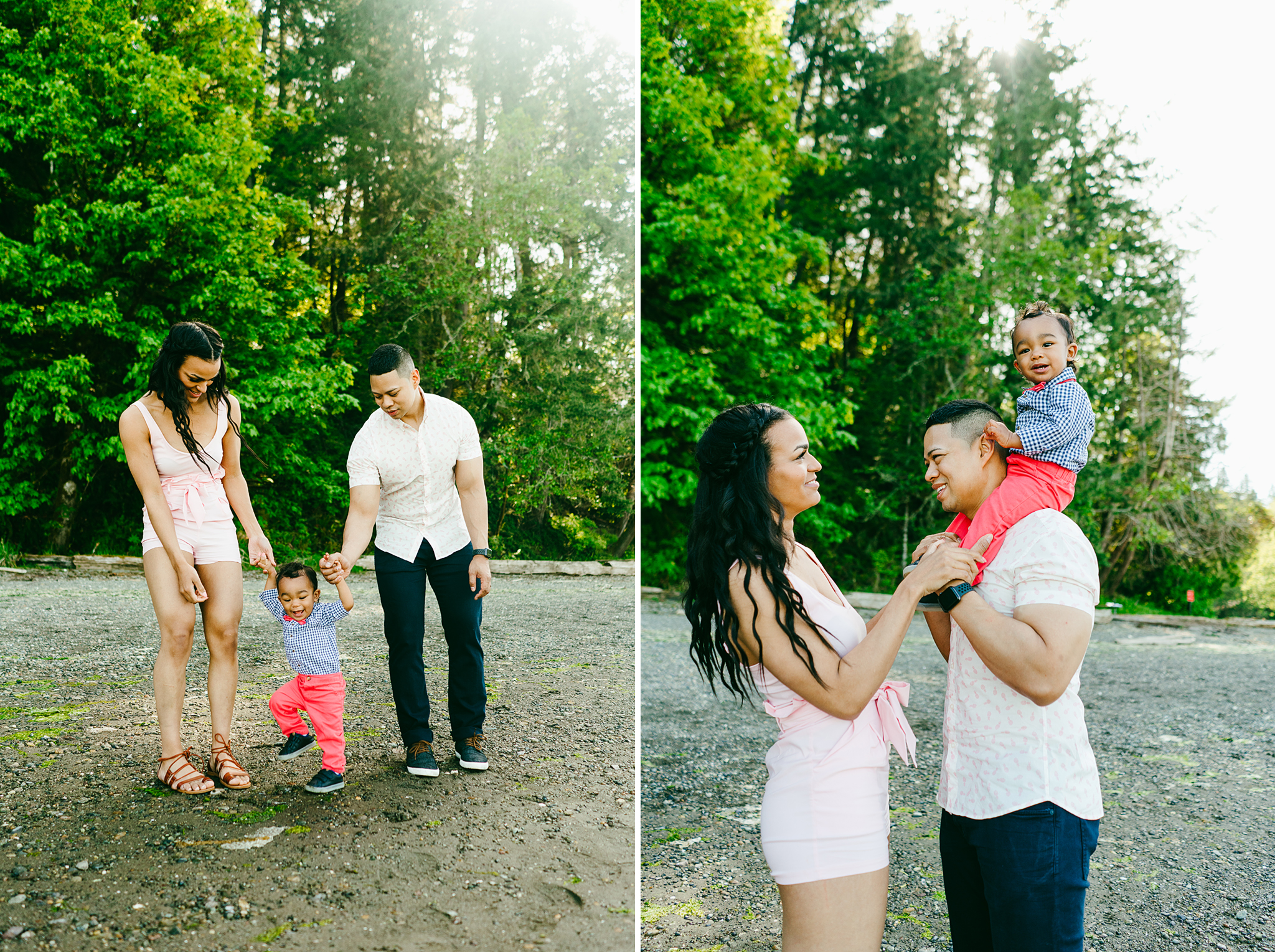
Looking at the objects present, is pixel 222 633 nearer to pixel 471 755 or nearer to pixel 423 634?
pixel 423 634

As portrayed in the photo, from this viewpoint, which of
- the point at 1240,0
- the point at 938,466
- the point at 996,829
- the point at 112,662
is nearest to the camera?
the point at 996,829

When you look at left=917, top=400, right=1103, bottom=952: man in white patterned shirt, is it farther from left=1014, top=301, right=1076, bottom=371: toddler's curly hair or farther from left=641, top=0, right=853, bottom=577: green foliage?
left=641, top=0, right=853, bottom=577: green foliage

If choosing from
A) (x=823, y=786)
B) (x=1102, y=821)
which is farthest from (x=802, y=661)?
(x=1102, y=821)

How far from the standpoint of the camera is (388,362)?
2.78 meters

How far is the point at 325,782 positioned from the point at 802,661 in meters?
1.84

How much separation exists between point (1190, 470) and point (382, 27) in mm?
10707

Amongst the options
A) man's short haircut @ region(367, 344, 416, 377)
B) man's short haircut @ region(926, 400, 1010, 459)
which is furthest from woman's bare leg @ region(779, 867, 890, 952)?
man's short haircut @ region(367, 344, 416, 377)

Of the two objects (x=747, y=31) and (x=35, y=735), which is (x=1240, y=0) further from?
(x=35, y=735)

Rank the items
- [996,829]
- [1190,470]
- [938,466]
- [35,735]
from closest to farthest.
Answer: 1. [996,829]
2. [938,466]
3. [35,735]
4. [1190,470]

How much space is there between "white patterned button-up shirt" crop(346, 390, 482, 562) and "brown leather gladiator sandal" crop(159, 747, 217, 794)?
82 cm

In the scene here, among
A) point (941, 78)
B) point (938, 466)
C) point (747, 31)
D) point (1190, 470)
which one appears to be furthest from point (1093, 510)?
point (938, 466)

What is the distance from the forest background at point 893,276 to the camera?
33.0 feet

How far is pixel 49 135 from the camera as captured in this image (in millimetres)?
3041

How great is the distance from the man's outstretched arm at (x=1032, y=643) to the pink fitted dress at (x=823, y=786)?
18 centimetres
